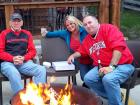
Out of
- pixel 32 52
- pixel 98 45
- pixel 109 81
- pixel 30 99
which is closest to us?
pixel 30 99

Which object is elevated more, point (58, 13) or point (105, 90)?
point (58, 13)

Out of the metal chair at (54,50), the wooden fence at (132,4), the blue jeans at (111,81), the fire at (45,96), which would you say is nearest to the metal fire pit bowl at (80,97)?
the fire at (45,96)

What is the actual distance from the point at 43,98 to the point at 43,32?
6.41ft

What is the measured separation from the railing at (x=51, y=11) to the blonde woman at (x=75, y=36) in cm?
171

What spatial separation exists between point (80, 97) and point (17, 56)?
1652 millimetres

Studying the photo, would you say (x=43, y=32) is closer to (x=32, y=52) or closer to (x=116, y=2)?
(x=32, y=52)

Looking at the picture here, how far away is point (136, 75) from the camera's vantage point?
532 cm

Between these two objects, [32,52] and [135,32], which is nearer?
[32,52]

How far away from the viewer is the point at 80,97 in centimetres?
453

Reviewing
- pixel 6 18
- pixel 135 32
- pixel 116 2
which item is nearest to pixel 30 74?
pixel 6 18

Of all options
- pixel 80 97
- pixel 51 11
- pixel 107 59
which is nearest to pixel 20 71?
pixel 107 59

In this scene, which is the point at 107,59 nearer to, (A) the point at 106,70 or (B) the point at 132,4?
(A) the point at 106,70

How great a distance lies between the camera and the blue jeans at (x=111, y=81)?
519 centimetres

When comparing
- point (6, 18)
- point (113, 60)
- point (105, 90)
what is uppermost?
point (6, 18)
